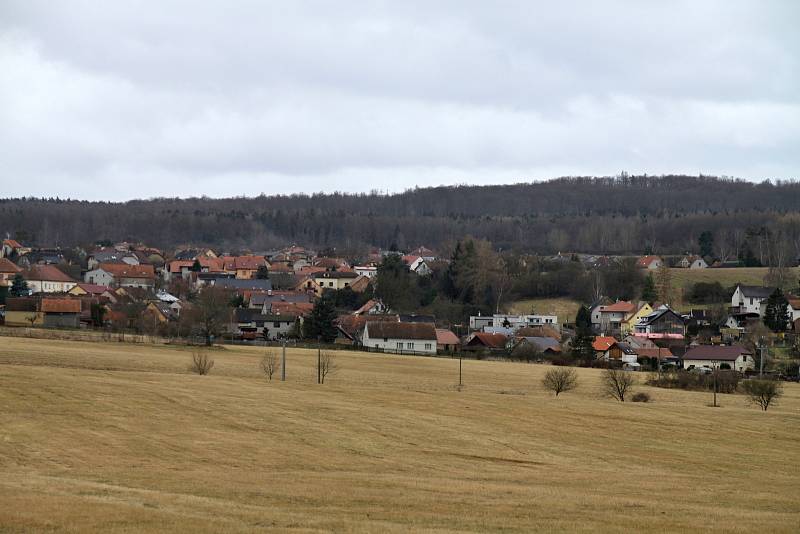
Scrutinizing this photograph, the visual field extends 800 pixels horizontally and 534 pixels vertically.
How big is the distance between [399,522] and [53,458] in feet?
42.0

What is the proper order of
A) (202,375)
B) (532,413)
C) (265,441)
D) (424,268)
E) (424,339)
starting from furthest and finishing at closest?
(424,268), (424,339), (202,375), (532,413), (265,441)

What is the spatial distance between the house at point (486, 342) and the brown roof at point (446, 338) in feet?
3.86

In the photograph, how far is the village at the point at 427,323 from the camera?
90.6 metres

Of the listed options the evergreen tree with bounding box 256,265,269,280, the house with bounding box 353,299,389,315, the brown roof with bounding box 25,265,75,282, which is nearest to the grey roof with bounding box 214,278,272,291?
the evergreen tree with bounding box 256,265,269,280

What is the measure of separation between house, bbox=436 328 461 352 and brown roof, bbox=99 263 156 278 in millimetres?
64130

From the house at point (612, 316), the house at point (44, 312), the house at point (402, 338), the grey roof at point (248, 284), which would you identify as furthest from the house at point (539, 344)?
the grey roof at point (248, 284)

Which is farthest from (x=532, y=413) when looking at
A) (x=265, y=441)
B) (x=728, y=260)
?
(x=728, y=260)

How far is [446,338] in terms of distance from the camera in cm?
10281

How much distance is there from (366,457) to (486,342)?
68.6 m

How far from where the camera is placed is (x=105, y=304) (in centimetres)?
10681

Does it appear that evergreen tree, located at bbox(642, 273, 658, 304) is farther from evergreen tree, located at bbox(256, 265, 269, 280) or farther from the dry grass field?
the dry grass field

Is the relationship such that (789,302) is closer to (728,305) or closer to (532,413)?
(728,305)

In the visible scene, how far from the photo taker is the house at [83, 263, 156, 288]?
14906 cm

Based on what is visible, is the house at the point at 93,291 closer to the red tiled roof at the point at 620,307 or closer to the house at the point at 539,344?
the house at the point at 539,344
